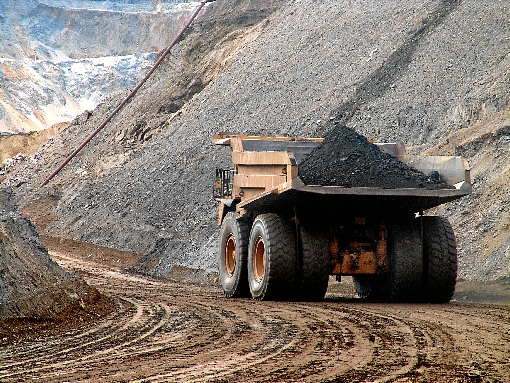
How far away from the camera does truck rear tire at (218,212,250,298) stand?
1312cm

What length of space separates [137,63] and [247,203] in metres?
61.0

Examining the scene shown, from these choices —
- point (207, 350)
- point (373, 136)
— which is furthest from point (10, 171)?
point (207, 350)

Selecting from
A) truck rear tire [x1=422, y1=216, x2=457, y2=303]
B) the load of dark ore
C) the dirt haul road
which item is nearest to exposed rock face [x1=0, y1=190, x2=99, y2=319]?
the dirt haul road

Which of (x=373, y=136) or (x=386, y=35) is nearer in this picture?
(x=373, y=136)

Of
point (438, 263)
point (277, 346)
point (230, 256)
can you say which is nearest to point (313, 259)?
point (438, 263)

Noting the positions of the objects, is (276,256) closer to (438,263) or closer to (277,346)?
(438,263)

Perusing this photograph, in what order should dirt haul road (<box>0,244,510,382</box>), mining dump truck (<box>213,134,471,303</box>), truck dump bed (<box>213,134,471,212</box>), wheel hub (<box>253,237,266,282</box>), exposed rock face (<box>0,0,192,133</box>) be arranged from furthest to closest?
exposed rock face (<box>0,0,192,133</box>) → wheel hub (<box>253,237,266,282</box>) → mining dump truck (<box>213,134,471,303</box>) → truck dump bed (<box>213,134,471,212</box>) → dirt haul road (<box>0,244,510,382</box>)

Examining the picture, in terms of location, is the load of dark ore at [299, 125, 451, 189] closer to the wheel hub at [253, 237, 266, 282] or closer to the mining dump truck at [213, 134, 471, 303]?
the mining dump truck at [213, 134, 471, 303]

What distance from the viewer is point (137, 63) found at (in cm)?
7162

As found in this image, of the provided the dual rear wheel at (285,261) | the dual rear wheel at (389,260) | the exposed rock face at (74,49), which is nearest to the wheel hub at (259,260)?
the dual rear wheel at (285,261)

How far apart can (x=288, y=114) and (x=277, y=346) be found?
67.7 feet

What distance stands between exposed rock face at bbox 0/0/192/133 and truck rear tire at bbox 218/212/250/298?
162ft

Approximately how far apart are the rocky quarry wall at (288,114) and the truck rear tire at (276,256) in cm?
428

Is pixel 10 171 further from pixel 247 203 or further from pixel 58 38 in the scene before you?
pixel 58 38
